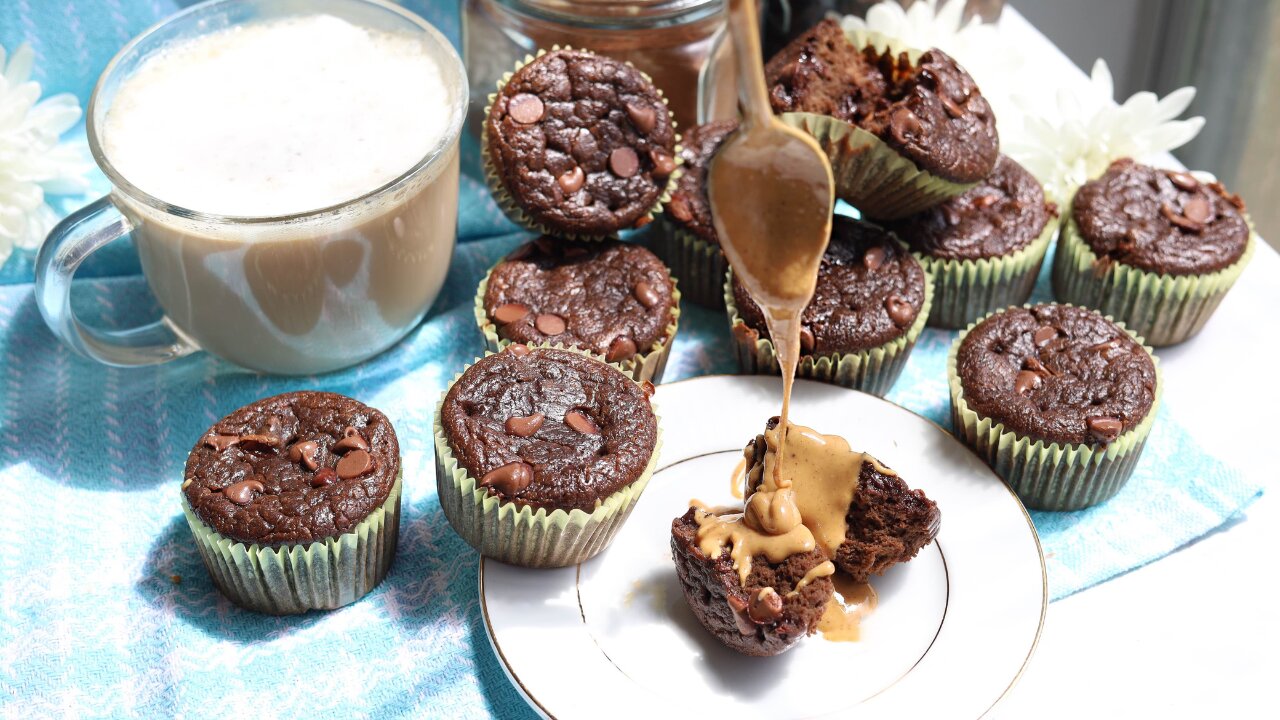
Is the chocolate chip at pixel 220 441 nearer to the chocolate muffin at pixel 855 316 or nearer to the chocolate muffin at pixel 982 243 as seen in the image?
the chocolate muffin at pixel 855 316

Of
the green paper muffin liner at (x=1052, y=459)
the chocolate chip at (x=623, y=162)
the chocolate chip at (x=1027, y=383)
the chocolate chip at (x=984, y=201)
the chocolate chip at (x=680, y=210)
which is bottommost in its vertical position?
the green paper muffin liner at (x=1052, y=459)

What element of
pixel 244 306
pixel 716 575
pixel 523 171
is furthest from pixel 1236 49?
pixel 244 306

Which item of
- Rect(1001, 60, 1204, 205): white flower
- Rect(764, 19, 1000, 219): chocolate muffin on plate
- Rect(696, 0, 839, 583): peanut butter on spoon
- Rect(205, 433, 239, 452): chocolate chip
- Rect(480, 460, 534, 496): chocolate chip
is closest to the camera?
Rect(696, 0, 839, 583): peanut butter on spoon

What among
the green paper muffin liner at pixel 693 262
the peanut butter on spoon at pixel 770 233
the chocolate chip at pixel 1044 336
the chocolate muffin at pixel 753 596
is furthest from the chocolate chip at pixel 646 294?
the chocolate chip at pixel 1044 336

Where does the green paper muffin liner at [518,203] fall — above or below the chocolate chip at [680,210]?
above

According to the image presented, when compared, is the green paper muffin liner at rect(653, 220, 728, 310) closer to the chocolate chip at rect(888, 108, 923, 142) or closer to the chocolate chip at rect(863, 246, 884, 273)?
the chocolate chip at rect(863, 246, 884, 273)

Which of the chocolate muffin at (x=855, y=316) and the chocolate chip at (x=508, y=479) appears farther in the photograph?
the chocolate muffin at (x=855, y=316)

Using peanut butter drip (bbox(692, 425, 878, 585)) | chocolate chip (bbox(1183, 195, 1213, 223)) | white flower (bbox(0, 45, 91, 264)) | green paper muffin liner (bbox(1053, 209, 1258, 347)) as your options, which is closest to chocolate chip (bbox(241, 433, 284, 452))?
peanut butter drip (bbox(692, 425, 878, 585))
